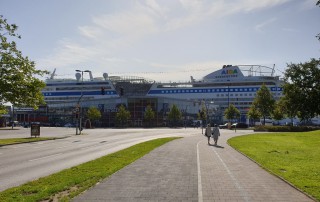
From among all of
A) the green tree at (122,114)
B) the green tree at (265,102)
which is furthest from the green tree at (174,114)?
the green tree at (265,102)

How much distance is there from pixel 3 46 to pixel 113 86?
100 meters

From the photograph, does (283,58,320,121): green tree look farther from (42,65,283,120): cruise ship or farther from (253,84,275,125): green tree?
(42,65,283,120): cruise ship

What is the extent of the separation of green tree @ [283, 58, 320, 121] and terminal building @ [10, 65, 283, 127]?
4794 cm

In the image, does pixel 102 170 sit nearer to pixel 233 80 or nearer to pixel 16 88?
pixel 16 88

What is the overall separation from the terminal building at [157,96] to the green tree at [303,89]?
47.9 metres

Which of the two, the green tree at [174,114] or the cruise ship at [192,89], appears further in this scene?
the cruise ship at [192,89]

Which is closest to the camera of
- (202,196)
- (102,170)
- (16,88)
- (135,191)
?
(202,196)

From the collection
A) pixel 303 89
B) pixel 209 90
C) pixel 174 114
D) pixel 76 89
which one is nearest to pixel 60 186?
pixel 303 89

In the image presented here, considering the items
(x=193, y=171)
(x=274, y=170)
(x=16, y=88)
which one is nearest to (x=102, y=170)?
(x=193, y=171)

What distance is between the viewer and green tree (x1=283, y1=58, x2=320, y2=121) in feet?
114

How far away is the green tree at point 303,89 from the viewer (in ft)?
114

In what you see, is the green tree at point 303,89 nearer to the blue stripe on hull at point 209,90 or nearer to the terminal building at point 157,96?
the terminal building at point 157,96

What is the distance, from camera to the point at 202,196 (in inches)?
359

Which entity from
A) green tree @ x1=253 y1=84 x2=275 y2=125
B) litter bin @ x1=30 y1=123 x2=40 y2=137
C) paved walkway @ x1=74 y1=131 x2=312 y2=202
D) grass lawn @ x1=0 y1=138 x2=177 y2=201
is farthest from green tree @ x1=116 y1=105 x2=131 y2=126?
grass lawn @ x1=0 y1=138 x2=177 y2=201
